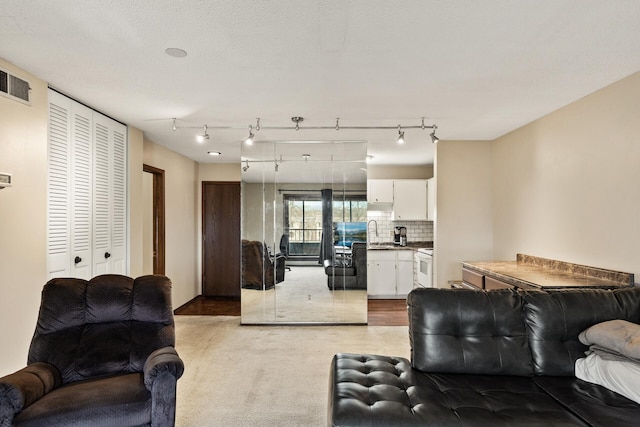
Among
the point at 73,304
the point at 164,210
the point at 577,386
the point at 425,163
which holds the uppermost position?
the point at 425,163

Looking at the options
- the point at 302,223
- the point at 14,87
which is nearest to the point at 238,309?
the point at 302,223

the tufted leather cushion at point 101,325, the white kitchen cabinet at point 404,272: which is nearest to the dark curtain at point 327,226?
the white kitchen cabinet at point 404,272

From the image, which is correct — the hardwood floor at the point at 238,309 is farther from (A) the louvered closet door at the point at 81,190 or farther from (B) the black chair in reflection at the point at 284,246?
(A) the louvered closet door at the point at 81,190

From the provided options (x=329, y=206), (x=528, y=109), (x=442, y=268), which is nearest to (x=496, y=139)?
(x=528, y=109)

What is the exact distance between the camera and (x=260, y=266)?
473 cm

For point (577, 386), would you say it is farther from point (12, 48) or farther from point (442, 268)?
point (12, 48)

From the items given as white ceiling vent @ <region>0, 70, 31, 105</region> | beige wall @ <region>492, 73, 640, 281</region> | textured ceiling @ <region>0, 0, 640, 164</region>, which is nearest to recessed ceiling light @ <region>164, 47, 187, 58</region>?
textured ceiling @ <region>0, 0, 640, 164</region>

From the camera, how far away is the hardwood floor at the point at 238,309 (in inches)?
193

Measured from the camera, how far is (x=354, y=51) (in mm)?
2307

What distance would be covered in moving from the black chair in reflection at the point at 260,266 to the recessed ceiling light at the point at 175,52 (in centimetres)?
276

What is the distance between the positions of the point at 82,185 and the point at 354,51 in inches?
107

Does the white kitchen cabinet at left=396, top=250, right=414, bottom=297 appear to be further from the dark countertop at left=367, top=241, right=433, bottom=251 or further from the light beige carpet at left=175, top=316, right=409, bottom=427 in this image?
the light beige carpet at left=175, top=316, right=409, bottom=427

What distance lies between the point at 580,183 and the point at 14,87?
453 centimetres

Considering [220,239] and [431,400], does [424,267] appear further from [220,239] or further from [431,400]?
[431,400]
